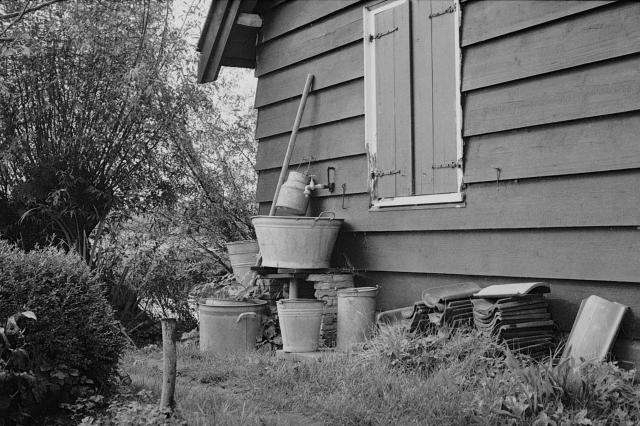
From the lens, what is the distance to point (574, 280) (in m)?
4.23

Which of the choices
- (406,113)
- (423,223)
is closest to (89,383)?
(423,223)

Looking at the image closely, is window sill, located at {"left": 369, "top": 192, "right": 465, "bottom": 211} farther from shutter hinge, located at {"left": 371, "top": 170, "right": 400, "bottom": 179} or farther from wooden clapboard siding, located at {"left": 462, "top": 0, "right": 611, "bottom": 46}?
wooden clapboard siding, located at {"left": 462, "top": 0, "right": 611, "bottom": 46}

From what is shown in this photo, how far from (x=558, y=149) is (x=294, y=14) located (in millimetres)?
3253

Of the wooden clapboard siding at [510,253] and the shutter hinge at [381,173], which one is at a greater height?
the shutter hinge at [381,173]

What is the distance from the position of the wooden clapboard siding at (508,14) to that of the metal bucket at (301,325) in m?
2.26

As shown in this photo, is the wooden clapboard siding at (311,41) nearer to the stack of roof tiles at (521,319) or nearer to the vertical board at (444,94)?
the vertical board at (444,94)

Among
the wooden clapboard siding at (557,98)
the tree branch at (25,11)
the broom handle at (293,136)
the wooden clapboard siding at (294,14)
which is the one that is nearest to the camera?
the wooden clapboard siding at (557,98)

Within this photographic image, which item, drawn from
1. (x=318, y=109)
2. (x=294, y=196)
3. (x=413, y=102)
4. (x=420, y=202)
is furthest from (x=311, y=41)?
(x=420, y=202)

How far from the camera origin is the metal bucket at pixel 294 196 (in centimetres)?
618

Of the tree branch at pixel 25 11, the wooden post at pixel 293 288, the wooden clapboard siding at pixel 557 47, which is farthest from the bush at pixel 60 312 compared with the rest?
the tree branch at pixel 25 11

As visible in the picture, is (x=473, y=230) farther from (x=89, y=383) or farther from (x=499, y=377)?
(x=89, y=383)

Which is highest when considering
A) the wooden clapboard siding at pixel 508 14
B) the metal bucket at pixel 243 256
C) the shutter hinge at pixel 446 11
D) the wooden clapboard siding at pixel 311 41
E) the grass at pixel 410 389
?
the wooden clapboard siding at pixel 311 41

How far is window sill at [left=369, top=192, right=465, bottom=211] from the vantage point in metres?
4.94

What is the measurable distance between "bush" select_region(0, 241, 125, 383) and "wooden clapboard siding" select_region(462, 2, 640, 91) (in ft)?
9.08
